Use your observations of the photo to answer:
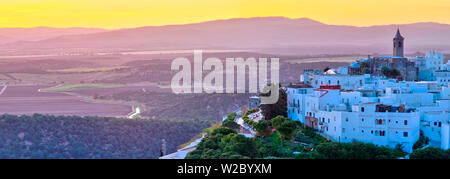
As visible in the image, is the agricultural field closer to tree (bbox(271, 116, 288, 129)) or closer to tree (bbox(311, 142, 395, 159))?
tree (bbox(271, 116, 288, 129))

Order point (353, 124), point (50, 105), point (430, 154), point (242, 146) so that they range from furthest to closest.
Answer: point (50, 105)
point (353, 124)
point (242, 146)
point (430, 154)

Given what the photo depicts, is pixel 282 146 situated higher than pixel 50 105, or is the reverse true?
pixel 50 105

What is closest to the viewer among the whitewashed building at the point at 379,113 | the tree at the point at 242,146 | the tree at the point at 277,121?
the tree at the point at 242,146

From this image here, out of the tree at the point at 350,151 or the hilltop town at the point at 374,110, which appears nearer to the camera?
the tree at the point at 350,151

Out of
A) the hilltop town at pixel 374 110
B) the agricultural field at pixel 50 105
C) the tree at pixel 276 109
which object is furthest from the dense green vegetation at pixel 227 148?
the agricultural field at pixel 50 105

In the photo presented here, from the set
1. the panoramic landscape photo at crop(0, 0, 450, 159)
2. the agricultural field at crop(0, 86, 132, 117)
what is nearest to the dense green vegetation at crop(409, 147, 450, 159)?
the panoramic landscape photo at crop(0, 0, 450, 159)

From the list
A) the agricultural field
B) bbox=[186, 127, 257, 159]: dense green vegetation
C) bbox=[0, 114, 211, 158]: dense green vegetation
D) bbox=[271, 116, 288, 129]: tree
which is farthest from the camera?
the agricultural field

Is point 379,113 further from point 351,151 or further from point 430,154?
point 430,154

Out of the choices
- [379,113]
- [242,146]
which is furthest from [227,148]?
[379,113]

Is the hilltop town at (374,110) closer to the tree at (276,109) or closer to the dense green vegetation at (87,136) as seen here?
the tree at (276,109)
